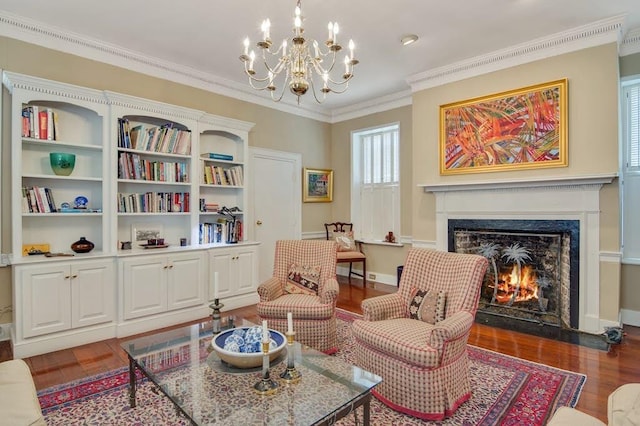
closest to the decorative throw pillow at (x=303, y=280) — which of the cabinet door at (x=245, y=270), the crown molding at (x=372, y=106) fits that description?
the cabinet door at (x=245, y=270)

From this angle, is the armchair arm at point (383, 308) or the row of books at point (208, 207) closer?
the armchair arm at point (383, 308)

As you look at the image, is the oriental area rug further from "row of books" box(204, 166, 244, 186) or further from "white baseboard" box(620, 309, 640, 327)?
"row of books" box(204, 166, 244, 186)

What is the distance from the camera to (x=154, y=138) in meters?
3.83

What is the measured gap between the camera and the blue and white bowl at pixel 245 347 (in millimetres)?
1759

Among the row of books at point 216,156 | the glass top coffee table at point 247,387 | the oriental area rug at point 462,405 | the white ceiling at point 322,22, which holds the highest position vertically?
the white ceiling at point 322,22

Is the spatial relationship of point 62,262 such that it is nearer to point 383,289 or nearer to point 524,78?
point 383,289

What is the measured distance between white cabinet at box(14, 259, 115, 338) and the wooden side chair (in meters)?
2.92

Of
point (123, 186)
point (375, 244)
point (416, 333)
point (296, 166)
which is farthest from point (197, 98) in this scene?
point (416, 333)

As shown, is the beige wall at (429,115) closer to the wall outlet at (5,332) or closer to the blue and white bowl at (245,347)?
the wall outlet at (5,332)

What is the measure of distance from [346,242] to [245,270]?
1.91 meters

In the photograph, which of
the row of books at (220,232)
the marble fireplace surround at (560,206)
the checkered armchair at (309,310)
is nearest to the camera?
the checkered armchair at (309,310)

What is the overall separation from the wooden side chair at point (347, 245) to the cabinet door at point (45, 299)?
3209mm

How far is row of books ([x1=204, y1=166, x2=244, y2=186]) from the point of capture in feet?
14.2

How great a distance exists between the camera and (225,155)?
4469 millimetres
